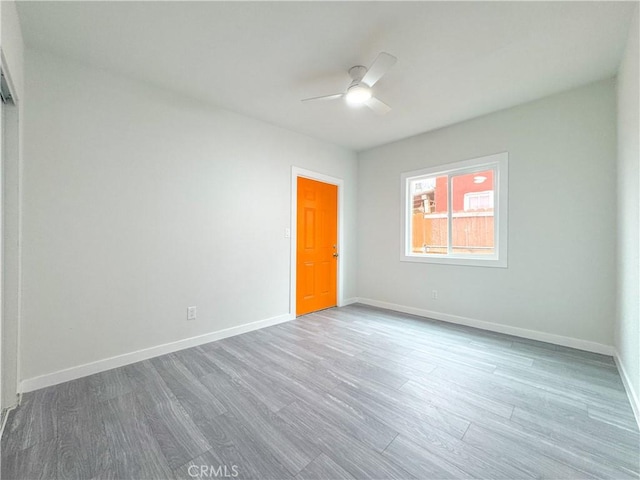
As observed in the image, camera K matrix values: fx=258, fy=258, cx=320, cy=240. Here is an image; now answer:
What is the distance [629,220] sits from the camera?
1.96 m

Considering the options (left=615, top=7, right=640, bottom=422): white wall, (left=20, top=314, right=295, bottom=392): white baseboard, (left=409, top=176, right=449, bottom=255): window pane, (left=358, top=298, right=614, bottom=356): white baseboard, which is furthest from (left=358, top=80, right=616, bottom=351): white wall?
(left=20, top=314, right=295, bottom=392): white baseboard

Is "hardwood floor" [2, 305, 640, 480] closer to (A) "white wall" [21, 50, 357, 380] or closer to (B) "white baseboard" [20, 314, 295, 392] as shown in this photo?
(B) "white baseboard" [20, 314, 295, 392]

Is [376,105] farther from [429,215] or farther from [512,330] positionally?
[512,330]

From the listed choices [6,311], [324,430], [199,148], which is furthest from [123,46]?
[324,430]

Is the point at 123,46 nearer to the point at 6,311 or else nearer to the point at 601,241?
the point at 6,311

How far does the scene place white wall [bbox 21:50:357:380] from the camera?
79.1 inches

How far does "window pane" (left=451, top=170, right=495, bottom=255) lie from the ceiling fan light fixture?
6.51 feet

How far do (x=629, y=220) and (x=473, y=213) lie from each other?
150 cm

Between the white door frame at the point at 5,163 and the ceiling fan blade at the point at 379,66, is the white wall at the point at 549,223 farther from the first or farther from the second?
the white door frame at the point at 5,163

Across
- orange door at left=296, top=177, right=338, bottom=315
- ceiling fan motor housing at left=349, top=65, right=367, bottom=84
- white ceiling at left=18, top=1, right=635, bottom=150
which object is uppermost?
white ceiling at left=18, top=1, right=635, bottom=150

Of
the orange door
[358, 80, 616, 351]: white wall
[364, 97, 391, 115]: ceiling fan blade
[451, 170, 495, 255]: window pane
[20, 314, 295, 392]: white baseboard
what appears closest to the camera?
[20, 314, 295, 392]: white baseboard

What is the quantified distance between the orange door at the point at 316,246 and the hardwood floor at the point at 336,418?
1402 millimetres

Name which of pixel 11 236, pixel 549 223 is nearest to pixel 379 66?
pixel 549 223

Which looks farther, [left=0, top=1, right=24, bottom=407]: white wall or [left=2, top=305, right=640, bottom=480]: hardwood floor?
[left=0, top=1, right=24, bottom=407]: white wall
